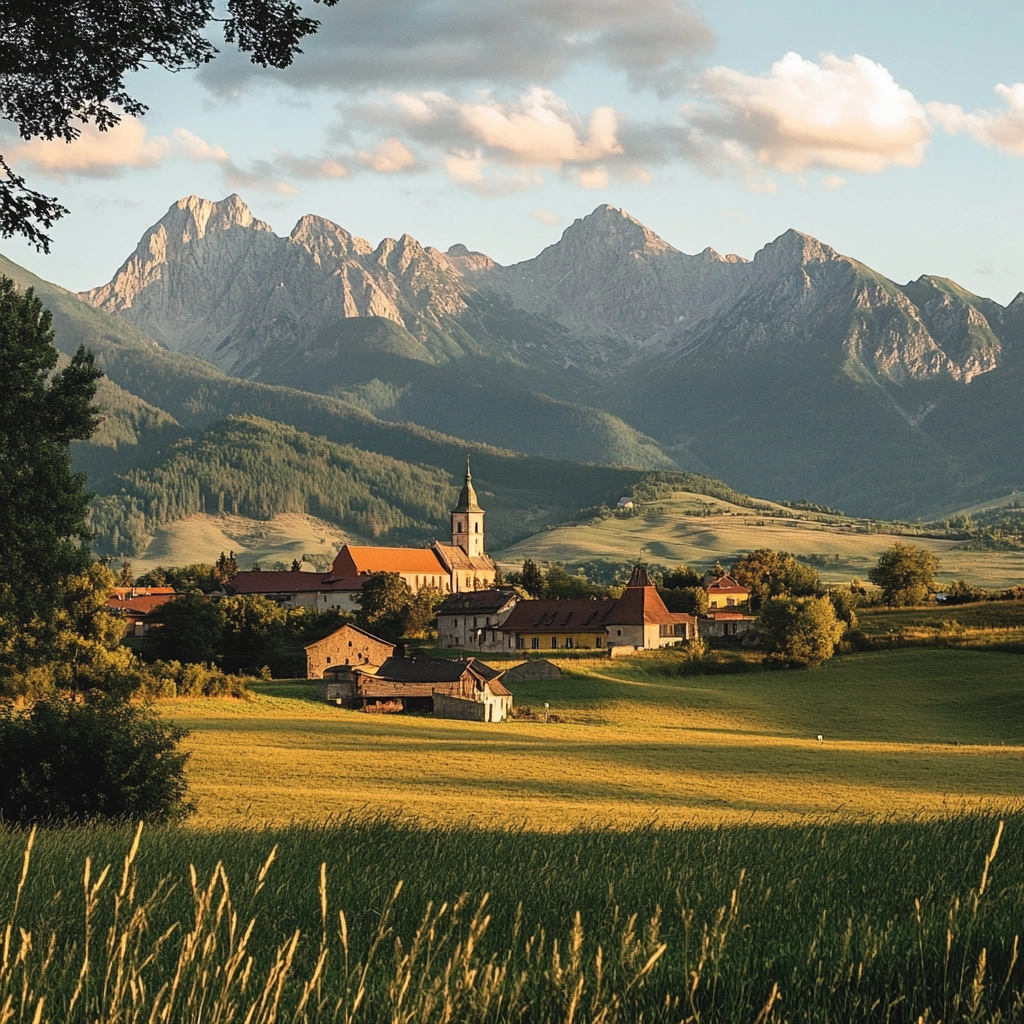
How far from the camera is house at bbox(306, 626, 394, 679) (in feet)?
344

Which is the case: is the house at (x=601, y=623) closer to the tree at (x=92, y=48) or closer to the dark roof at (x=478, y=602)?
the dark roof at (x=478, y=602)

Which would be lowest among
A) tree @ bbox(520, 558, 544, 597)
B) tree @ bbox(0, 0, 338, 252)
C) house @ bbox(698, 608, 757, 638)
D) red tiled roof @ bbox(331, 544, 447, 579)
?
house @ bbox(698, 608, 757, 638)

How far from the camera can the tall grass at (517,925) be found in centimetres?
801

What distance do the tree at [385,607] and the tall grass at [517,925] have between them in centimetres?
10598

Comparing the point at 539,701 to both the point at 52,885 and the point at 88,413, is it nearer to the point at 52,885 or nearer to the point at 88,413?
the point at 88,413

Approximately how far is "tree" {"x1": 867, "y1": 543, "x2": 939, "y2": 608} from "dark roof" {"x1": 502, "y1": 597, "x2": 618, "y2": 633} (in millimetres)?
34463

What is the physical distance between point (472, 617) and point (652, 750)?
6654 centimetres

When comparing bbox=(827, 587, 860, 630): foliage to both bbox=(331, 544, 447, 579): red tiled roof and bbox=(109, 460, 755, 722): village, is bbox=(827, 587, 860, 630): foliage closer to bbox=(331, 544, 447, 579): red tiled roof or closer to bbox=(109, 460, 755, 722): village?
bbox=(109, 460, 755, 722): village

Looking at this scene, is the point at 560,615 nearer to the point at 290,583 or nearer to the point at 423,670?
the point at 423,670

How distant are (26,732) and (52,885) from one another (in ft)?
62.3

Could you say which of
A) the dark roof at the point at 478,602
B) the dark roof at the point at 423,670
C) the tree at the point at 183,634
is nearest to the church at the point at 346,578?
the dark roof at the point at 478,602

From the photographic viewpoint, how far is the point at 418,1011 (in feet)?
26.0

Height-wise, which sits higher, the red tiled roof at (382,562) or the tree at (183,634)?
the red tiled roof at (382,562)

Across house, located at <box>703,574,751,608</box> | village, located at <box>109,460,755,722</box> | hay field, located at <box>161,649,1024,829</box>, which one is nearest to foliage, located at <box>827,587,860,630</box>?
hay field, located at <box>161,649,1024,829</box>
